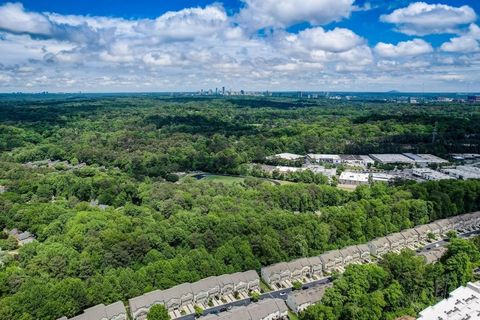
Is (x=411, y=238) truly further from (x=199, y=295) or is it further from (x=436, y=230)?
(x=199, y=295)

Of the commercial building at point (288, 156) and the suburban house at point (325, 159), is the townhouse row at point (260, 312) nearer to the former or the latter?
the commercial building at point (288, 156)

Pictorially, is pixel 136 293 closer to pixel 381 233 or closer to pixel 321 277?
pixel 321 277

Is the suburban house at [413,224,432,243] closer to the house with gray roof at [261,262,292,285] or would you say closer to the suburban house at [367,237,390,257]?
the suburban house at [367,237,390,257]

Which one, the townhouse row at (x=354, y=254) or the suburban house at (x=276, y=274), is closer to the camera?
the suburban house at (x=276, y=274)

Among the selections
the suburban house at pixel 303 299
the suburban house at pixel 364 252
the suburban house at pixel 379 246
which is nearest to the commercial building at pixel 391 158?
the suburban house at pixel 379 246

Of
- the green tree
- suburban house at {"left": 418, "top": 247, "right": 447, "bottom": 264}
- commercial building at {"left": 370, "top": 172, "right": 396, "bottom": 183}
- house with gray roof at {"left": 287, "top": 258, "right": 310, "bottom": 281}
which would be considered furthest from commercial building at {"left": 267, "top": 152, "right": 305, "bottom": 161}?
the green tree

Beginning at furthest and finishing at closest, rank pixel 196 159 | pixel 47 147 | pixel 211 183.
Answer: pixel 47 147 → pixel 196 159 → pixel 211 183

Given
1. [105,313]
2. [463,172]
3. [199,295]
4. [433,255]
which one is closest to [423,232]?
[433,255]

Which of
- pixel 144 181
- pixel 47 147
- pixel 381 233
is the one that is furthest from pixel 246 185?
pixel 47 147
